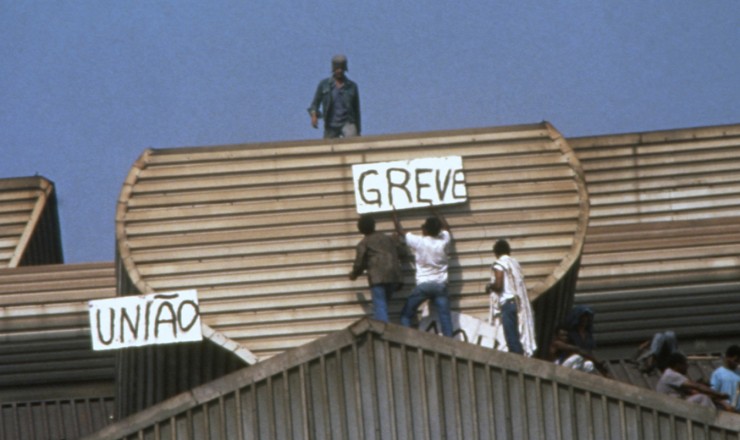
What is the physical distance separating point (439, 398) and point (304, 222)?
608cm

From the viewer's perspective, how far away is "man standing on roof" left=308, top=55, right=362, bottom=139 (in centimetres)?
2895

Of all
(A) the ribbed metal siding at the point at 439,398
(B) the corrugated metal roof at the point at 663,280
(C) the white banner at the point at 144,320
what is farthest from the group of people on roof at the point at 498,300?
(B) the corrugated metal roof at the point at 663,280

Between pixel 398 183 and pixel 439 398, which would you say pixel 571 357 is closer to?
pixel 439 398

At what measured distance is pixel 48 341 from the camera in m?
31.4

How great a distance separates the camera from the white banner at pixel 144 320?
26031mm

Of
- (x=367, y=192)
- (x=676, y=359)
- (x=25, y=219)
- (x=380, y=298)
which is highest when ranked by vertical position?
(x=25, y=219)

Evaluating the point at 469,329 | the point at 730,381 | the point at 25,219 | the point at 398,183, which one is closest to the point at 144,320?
the point at 398,183

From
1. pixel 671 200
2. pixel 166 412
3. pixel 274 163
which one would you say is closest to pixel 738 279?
pixel 671 200

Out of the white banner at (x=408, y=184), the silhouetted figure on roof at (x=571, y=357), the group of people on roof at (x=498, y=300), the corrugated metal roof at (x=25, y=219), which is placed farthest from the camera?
the corrugated metal roof at (x=25, y=219)

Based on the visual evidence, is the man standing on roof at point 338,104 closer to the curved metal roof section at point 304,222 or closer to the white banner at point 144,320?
the curved metal roof section at point 304,222

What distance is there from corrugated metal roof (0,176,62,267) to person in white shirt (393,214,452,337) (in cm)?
1216

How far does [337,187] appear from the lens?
27.2m

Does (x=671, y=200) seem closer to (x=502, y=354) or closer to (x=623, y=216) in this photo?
(x=623, y=216)

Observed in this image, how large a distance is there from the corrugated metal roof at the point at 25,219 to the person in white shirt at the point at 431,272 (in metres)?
12.2
